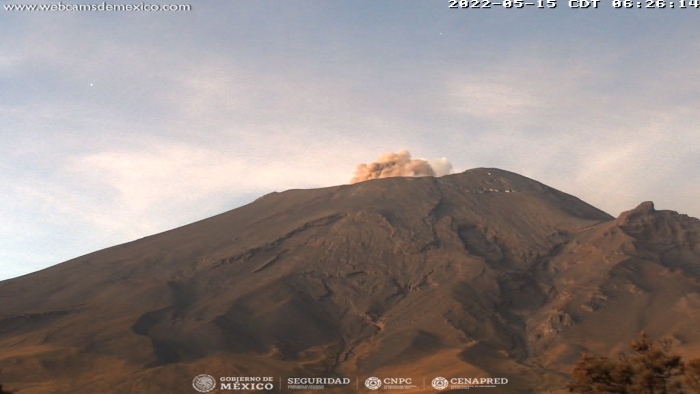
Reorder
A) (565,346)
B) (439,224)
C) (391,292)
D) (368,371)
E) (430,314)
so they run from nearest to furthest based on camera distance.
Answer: (368,371)
(565,346)
(430,314)
(391,292)
(439,224)

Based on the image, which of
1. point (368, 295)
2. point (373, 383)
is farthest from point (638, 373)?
point (368, 295)

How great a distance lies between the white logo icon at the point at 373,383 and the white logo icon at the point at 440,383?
7675mm

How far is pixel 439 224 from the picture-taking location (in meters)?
163

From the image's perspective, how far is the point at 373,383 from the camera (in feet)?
335

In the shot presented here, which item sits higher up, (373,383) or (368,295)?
(368,295)

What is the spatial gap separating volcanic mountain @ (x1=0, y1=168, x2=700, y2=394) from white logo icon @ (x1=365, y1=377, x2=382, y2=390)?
2.17 meters

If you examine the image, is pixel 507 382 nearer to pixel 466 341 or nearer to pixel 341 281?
pixel 466 341

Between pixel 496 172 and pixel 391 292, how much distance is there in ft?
217

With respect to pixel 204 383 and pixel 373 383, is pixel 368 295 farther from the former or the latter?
pixel 204 383

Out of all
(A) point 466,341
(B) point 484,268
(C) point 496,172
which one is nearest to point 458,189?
(C) point 496,172

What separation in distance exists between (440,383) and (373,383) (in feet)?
34.9

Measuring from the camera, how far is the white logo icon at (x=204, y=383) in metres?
98.7

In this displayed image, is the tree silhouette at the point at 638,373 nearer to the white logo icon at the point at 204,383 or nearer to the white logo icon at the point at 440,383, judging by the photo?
the white logo icon at the point at 440,383

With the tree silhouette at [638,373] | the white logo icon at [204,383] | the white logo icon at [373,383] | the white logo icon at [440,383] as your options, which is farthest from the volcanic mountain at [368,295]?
the tree silhouette at [638,373]
